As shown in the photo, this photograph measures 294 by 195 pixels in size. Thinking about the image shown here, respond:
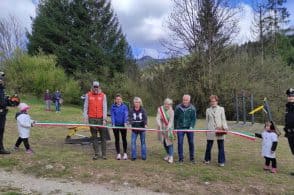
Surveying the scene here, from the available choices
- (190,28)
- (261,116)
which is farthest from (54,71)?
(261,116)

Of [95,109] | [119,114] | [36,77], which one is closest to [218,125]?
[119,114]

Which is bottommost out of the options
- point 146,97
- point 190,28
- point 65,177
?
point 65,177

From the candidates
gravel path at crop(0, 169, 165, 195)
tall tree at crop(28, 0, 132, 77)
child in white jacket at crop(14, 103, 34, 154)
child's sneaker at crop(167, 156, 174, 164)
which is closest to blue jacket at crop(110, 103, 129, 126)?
child's sneaker at crop(167, 156, 174, 164)

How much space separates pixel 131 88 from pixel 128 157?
26.3 m

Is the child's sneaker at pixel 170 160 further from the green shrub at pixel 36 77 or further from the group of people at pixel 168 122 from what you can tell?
the green shrub at pixel 36 77

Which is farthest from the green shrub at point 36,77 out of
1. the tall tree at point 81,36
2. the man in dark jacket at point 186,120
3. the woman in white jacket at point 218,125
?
the woman in white jacket at point 218,125

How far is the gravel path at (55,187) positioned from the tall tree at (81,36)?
38.2 metres

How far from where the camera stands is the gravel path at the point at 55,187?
7809 mm

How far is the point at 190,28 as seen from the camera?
3316cm

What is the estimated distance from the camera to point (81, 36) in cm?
4878

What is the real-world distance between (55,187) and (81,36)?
42.0 meters

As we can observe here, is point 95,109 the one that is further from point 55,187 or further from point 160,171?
point 55,187

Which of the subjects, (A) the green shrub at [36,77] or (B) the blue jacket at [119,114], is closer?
(B) the blue jacket at [119,114]

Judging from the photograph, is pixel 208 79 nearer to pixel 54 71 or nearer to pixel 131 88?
pixel 131 88
